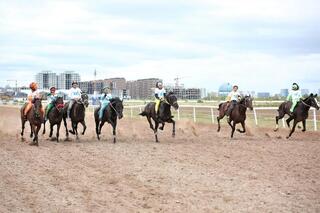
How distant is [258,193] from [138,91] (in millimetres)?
78993

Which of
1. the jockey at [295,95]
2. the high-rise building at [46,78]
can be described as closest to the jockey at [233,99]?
the jockey at [295,95]

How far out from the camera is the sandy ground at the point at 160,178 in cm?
888

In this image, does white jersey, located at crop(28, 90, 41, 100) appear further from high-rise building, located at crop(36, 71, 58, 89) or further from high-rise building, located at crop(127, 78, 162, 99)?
high-rise building, located at crop(36, 71, 58, 89)

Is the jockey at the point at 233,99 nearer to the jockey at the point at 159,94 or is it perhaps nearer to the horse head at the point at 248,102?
the horse head at the point at 248,102

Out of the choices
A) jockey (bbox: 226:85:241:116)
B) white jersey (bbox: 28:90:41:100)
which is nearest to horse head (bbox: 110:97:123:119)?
white jersey (bbox: 28:90:41:100)

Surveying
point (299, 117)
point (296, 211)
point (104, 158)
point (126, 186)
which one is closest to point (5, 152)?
point (104, 158)

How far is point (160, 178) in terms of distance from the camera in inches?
444

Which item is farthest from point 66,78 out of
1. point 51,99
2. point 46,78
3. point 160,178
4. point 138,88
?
point 160,178

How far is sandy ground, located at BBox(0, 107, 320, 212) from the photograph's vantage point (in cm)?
888

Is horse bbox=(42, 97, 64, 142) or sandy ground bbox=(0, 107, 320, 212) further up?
horse bbox=(42, 97, 64, 142)

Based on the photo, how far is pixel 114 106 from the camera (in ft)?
67.2

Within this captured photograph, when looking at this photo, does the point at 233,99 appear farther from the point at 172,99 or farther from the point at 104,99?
the point at 104,99

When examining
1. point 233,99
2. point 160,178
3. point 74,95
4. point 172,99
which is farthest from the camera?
point 233,99

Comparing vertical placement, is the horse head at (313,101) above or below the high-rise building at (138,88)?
below
